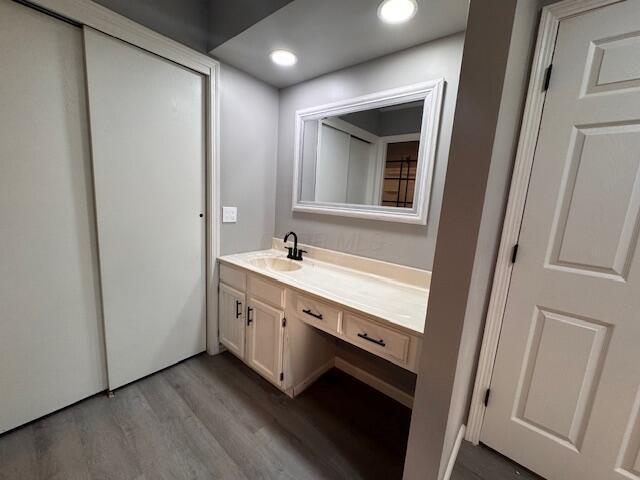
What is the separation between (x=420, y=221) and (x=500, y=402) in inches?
41.3

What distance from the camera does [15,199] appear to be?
4.08 feet

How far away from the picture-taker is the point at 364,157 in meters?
1.78

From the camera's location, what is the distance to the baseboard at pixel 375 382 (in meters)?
1.72

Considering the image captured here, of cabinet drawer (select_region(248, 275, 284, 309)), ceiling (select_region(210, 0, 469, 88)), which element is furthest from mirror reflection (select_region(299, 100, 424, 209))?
cabinet drawer (select_region(248, 275, 284, 309))

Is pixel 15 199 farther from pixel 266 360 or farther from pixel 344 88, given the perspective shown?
pixel 344 88

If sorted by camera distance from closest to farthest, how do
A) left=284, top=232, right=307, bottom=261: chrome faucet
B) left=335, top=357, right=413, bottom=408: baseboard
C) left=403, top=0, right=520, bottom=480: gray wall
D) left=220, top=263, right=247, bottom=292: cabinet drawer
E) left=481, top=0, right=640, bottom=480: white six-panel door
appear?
left=403, top=0, right=520, bottom=480: gray wall, left=481, top=0, right=640, bottom=480: white six-panel door, left=335, top=357, right=413, bottom=408: baseboard, left=220, top=263, right=247, bottom=292: cabinet drawer, left=284, top=232, right=307, bottom=261: chrome faucet

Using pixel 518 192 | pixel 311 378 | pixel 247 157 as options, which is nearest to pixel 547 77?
pixel 518 192

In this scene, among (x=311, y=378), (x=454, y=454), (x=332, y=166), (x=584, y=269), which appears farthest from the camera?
(x=332, y=166)

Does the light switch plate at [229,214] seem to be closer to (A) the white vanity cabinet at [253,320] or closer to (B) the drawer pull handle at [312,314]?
(A) the white vanity cabinet at [253,320]

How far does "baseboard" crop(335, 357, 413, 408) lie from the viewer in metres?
1.72

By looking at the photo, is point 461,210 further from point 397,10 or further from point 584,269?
point 397,10

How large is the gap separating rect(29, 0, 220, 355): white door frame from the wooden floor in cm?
59

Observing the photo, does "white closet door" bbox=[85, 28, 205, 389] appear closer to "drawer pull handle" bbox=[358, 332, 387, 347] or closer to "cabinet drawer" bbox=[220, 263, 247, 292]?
"cabinet drawer" bbox=[220, 263, 247, 292]

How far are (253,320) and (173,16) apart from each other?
6.56 ft
